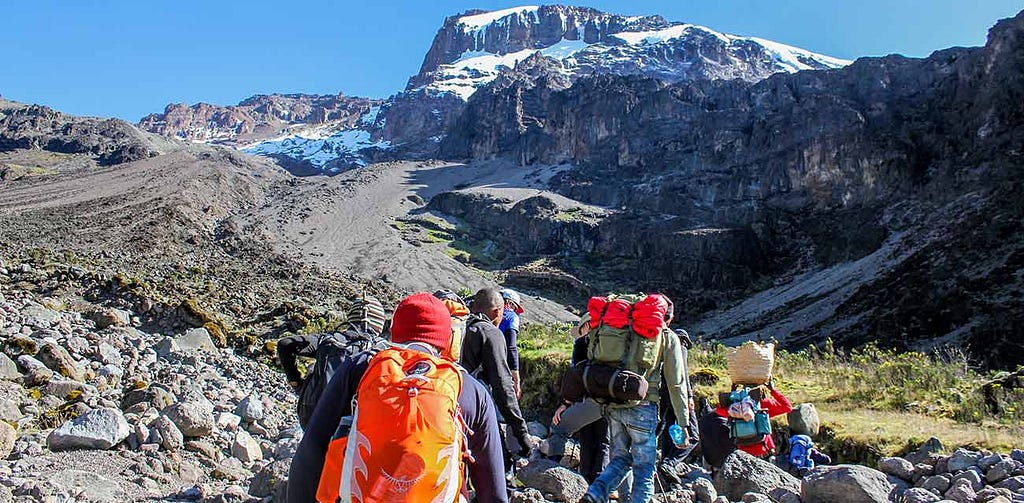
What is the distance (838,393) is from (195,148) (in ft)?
467

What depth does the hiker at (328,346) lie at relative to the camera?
331 cm

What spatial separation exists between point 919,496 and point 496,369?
271 cm

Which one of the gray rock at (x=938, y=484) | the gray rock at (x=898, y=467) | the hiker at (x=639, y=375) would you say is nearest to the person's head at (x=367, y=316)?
the hiker at (x=639, y=375)

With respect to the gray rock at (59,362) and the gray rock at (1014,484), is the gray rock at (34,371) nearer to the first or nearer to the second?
the gray rock at (59,362)

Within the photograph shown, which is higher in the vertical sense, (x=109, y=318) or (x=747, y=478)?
(x=747, y=478)

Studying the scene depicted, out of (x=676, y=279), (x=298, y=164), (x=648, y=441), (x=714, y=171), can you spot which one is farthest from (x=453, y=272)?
(x=298, y=164)

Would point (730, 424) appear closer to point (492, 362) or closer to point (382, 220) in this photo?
point (492, 362)

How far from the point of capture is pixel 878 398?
712cm

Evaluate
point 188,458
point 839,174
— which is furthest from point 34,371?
point 839,174

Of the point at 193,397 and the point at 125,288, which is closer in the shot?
the point at 193,397

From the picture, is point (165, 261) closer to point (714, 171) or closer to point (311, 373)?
point (311, 373)

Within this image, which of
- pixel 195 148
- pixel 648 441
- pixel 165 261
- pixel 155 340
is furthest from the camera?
pixel 195 148

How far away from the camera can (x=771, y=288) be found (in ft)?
195

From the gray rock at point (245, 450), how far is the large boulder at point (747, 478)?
13.8 ft
